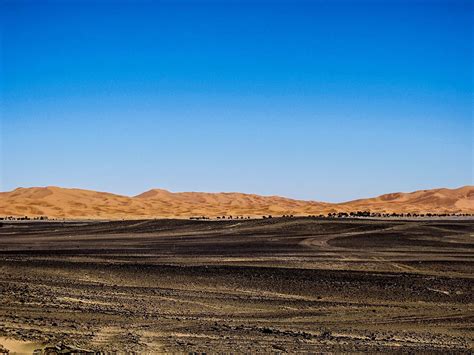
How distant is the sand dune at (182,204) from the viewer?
3182 inches

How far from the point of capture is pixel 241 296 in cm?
1439

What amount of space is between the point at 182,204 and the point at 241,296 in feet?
318

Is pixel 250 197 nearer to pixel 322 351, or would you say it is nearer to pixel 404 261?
pixel 404 261

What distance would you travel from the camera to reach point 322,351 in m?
9.25

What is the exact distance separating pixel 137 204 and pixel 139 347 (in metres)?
96.1

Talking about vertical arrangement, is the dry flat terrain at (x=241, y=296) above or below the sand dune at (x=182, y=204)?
below

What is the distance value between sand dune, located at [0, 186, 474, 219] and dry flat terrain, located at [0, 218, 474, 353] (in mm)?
46242

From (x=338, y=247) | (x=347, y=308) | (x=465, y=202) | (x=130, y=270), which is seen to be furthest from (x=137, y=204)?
(x=347, y=308)

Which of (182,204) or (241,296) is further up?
(182,204)

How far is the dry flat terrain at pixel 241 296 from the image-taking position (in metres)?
9.97

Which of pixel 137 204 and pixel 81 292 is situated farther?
pixel 137 204

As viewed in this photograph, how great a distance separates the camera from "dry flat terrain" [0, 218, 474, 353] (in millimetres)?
9969

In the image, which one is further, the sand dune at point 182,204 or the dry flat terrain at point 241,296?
the sand dune at point 182,204

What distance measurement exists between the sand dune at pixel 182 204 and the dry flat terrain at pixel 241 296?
152 feet
